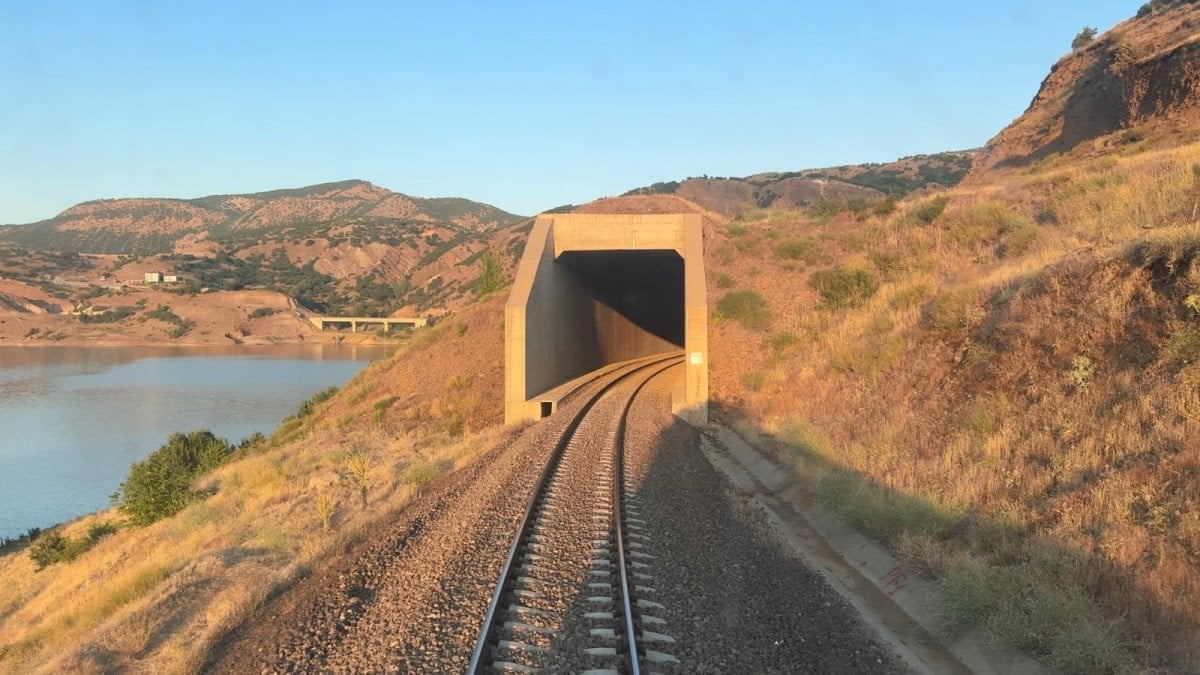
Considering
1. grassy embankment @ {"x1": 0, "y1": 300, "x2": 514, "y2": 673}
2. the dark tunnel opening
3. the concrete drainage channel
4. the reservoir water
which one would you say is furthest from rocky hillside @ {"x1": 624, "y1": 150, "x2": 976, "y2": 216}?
the concrete drainage channel

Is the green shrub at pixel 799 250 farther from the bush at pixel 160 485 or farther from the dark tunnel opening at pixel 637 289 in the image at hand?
the bush at pixel 160 485

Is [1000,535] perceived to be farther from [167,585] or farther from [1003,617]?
[167,585]

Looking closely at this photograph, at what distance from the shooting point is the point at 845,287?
2433cm

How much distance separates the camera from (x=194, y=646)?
6.21m

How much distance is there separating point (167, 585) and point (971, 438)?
35.0 ft

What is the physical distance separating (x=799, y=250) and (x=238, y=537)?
24799mm

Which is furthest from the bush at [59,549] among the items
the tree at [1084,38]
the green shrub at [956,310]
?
the tree at [1084,38]

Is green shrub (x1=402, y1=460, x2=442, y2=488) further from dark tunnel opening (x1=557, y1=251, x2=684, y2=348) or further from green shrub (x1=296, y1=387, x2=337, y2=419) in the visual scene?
green shrub (x1=296, y1=387, x2=337, y2=419)

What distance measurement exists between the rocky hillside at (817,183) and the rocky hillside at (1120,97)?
7527 cm

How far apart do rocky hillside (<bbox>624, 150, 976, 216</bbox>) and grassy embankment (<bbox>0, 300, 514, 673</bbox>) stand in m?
119

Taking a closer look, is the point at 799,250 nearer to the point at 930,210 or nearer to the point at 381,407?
the point at 930,210

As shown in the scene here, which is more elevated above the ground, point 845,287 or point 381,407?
point 845,287

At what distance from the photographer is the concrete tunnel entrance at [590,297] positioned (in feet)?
64.9

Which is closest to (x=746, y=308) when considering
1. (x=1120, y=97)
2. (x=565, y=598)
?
(x=565, y=598)
